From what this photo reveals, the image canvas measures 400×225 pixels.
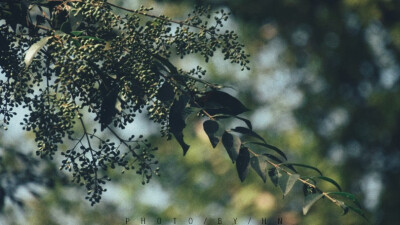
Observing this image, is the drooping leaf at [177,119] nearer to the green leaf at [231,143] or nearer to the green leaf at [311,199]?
the green leaf at [231,143]

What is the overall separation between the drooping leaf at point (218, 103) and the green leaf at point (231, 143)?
0.19 feet

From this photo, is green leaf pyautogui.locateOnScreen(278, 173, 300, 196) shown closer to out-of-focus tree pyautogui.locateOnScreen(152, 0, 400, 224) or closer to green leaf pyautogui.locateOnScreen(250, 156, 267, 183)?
green leaf pyautogui.locateOnScreen(250, 156, 267, 183)

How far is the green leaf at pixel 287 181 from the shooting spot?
35.3 inches

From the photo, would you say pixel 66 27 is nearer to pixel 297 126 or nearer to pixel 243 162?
pixel 243 162

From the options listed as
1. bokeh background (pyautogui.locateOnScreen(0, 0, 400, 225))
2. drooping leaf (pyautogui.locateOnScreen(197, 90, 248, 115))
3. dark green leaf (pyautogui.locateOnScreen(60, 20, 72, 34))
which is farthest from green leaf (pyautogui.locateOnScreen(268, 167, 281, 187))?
bokeh background (pyautogui.locateOnScreen(0, 0, 400, 225))

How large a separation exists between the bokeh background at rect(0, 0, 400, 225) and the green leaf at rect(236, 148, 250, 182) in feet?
15.4

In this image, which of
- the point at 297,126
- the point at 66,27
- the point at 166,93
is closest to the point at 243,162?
the point at 166,93

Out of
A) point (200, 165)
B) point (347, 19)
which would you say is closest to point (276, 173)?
point (200, 165)

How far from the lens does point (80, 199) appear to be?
20.8 ft

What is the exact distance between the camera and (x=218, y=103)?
1006 mm

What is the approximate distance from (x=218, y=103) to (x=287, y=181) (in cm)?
18

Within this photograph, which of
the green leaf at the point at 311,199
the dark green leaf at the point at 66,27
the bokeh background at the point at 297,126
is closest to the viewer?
the green leaf at the point at 311,199

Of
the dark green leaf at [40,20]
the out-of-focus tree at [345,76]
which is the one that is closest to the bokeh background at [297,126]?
the out-of-focus tree at [345,76]

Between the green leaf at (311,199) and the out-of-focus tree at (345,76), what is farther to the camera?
the out-of-focus tree at (345,76)
